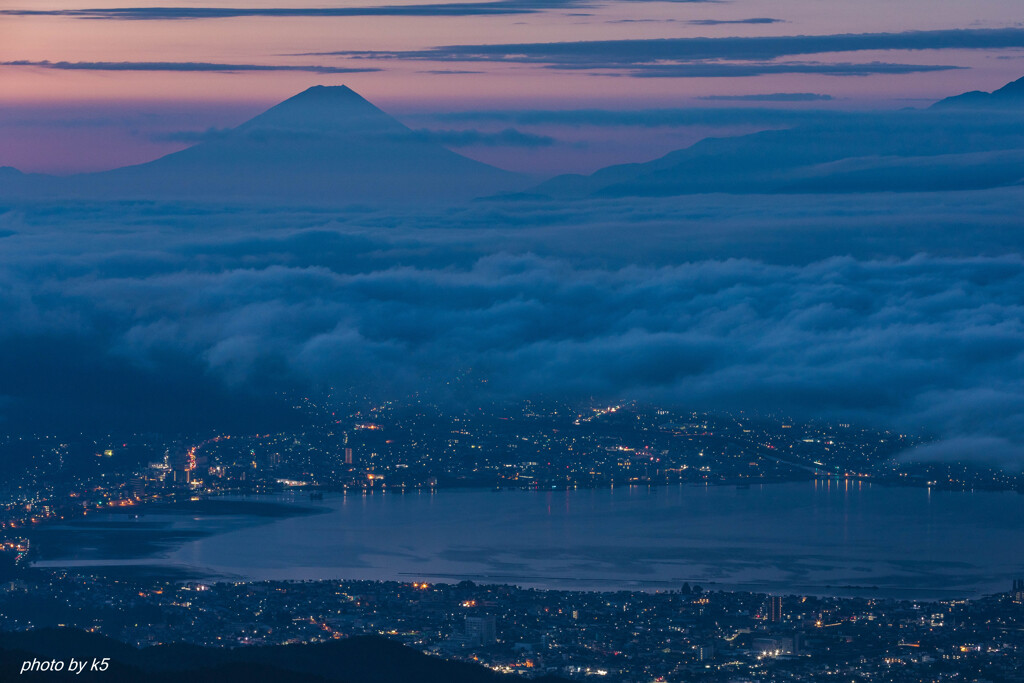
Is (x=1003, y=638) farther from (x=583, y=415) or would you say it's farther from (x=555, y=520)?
(x=583, y=415)

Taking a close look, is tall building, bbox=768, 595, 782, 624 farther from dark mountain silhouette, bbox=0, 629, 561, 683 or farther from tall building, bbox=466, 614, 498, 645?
dark mountain silhouette, bbox=0, 629, 561, 683

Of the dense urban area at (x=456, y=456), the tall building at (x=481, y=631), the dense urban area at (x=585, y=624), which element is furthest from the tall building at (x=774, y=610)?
the dense urban area at (x=456, y=456)

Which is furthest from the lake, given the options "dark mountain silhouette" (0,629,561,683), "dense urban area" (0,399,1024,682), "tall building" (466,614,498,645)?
"dark mountain silhouette" (0,629,561,683)

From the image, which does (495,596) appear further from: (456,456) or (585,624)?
(456,456)

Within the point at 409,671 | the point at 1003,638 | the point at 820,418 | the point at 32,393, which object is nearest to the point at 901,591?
the point at 1003,638

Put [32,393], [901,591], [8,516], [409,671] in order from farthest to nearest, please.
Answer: [32,393] → [8,516] → [901,591] → [409,671]
